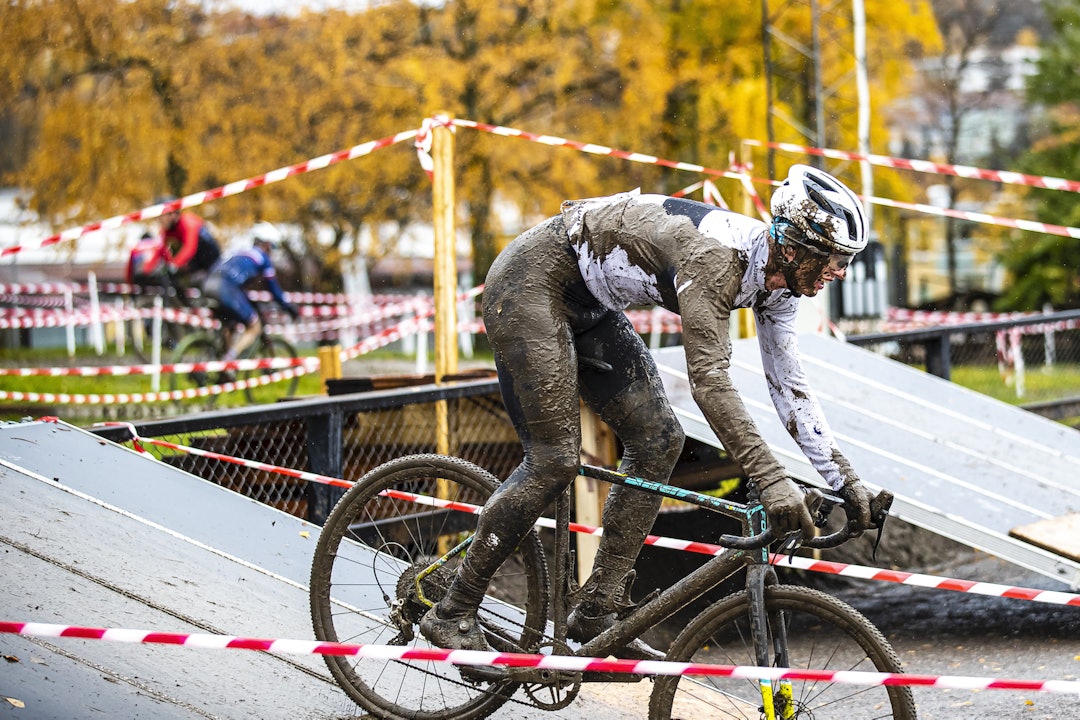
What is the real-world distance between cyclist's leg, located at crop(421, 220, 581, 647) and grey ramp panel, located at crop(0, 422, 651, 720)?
97cm

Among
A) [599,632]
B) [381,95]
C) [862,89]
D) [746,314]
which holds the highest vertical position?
[381,95]

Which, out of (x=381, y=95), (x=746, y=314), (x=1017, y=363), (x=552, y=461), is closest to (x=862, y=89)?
(x=1017, y=363)

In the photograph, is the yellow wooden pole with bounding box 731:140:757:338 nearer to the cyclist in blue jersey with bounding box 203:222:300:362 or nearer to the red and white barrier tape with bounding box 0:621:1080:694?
the cyclist in blue jersey with bounding box 203:222:300:362

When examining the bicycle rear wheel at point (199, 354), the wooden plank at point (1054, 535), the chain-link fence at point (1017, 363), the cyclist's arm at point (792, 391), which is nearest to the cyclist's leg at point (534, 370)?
the cyclist's arm at point (792, 391)

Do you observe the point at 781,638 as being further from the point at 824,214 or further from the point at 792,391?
the point at 824,214

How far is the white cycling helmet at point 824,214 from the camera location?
3611 mm

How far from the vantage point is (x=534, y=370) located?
4.11 m

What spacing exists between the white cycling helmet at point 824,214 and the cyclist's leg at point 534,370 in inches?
31.7

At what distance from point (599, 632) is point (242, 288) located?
9613 millimetres

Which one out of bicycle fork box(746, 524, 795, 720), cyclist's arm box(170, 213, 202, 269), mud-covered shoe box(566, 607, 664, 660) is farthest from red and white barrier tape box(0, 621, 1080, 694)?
cyclist's arm box(170, 213, 202, 269)

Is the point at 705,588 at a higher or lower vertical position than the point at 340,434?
lower

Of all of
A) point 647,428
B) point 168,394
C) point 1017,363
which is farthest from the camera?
point 1017,363

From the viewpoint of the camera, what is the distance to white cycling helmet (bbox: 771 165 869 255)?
11.8 feet

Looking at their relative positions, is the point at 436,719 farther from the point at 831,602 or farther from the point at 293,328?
the point at 293,328
